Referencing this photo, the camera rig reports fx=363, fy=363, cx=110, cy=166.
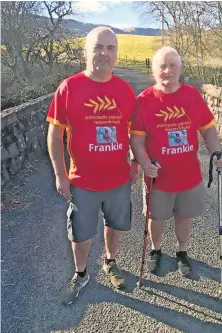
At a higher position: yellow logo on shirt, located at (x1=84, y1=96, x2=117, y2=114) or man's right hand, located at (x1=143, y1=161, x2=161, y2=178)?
yellow logo on shirt, located at (x1=84, y1=96, x2=117, y2=114)

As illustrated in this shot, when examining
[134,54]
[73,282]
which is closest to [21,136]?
[73,282]

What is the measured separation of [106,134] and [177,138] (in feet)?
1.87

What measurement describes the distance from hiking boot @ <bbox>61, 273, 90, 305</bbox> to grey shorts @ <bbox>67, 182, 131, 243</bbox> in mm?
426

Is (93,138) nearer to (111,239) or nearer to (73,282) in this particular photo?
(111,239)

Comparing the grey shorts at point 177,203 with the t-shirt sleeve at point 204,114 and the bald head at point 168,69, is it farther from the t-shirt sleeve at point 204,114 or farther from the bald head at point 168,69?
the bald head at point 168,69

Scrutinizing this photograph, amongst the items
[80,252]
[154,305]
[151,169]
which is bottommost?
[154,305]

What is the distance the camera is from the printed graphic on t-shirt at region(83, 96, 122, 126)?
254 cm

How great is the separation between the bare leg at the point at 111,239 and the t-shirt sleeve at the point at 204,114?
1.12 metres

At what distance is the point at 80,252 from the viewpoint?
2.96m

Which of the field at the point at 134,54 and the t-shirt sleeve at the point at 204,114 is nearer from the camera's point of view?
the t-shirt sleeve at the point at 204,114

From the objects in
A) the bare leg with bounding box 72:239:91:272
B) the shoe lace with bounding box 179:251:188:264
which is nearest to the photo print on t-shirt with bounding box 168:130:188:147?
the bare leg with bounding box 72:239:91:272

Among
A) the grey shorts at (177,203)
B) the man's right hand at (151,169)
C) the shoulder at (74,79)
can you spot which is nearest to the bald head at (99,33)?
the shoulder at (74,79)

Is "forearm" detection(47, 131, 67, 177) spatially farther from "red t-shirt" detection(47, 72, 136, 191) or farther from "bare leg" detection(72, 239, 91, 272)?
"bare leg" detection(72, 239, 91, 272)

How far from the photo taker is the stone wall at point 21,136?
16.8 ft
